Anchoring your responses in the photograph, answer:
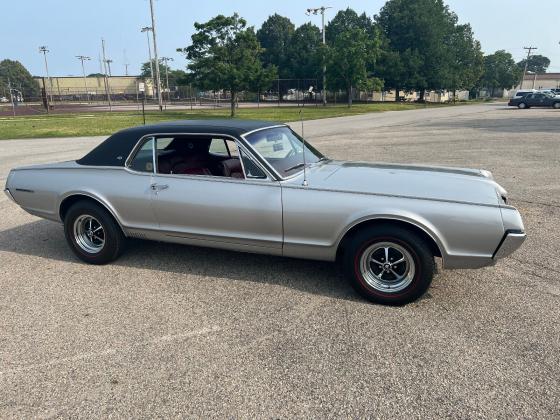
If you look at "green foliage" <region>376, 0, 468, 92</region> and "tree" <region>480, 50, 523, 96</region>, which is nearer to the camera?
"green foliage" <region>376, 0, 468, 92</region>

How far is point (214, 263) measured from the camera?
4625 millimetres

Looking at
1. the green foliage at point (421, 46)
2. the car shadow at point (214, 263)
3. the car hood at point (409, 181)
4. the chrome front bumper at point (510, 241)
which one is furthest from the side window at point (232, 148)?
the green foliage at point (421, 46)

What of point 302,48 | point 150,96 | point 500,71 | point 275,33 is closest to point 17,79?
point 150,96

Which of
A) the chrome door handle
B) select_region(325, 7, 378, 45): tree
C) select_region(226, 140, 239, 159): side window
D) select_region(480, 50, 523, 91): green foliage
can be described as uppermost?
select_region(325, 7, 378, 45): tree

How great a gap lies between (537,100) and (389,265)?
44.2 metres

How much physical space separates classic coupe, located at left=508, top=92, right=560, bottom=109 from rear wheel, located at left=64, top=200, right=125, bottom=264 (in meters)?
44.6

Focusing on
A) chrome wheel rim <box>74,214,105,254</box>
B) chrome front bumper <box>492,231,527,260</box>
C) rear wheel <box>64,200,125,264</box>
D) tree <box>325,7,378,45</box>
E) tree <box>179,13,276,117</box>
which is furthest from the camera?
tree <box>325,7,378,45</box>

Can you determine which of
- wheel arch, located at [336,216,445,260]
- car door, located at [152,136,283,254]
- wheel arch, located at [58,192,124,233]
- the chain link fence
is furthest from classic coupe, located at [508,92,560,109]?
wheel arch, located at [58,192,124,233]

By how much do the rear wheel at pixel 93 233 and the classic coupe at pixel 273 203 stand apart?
0.5 inches

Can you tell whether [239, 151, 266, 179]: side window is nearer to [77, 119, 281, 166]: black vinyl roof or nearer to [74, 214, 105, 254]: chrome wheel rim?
[77, 119, 281, 166]: black vinyl roof

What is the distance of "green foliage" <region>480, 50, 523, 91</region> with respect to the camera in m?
91.2

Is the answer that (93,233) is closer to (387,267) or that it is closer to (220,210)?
(220,210)

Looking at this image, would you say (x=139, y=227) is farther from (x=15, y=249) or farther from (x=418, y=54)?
(x=418, y=54)

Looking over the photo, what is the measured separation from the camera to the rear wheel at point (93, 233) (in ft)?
14.8
